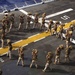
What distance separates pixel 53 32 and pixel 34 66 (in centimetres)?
833

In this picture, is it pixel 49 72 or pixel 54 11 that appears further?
pixel 54 11

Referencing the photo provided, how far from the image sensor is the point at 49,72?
2706 centimetres

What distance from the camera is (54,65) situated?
1110 inches

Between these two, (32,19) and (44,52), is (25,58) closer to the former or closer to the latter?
(44,52)

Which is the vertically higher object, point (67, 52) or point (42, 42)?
point (42, 42)

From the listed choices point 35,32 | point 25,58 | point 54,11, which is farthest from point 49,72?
point 54,11

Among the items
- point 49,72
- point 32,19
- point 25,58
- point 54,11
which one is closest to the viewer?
point 49,72

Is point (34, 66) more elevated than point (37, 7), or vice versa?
point (37, 7)

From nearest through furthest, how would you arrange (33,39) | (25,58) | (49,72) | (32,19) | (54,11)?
(49,72) < (25,58) < (33,39) < (32,19) < (54,11)

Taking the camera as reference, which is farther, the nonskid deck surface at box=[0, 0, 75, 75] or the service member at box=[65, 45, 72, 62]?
the service member at box=[65, 45, 72, 62]

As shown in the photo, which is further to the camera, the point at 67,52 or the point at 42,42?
the point at 42,42

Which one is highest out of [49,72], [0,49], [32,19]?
[32,19]

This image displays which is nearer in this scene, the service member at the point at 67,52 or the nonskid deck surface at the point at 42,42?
the nonskid deck surface at the point at 42,42

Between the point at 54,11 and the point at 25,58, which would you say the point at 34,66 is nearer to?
the point at 25,58
